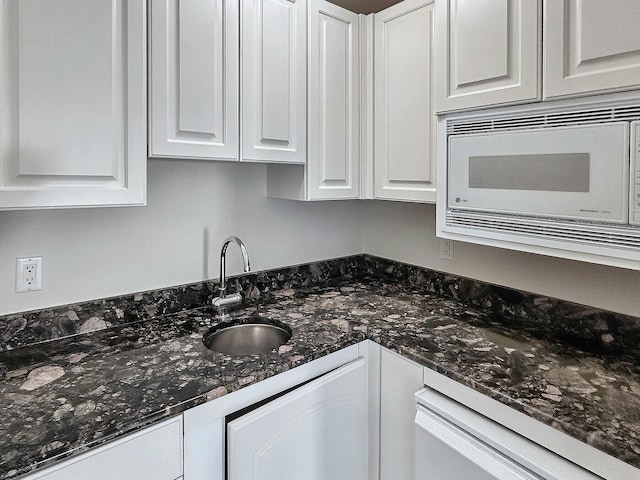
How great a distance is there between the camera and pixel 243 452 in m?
1.16

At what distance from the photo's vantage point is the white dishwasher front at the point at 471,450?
0.99 meters

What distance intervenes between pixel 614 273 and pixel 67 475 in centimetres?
167

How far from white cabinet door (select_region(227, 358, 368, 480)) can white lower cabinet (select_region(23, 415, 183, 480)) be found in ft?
0.53

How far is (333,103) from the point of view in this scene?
1778mm

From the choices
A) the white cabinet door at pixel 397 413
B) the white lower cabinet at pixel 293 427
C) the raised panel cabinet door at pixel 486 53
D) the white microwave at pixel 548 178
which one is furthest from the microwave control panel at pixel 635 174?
the white lower cabinet at pixel 293 427

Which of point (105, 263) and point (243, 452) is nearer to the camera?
point (243, 452)

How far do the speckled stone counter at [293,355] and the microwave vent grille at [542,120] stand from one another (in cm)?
70

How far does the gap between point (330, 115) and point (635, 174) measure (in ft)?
3.68

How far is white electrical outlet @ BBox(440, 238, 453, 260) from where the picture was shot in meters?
1.93

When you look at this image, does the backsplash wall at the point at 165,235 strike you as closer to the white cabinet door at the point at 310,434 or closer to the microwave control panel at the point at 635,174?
the white cabinet door at the point at 310,434

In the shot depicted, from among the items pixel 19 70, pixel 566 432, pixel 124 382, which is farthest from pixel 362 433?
pixel 19 70

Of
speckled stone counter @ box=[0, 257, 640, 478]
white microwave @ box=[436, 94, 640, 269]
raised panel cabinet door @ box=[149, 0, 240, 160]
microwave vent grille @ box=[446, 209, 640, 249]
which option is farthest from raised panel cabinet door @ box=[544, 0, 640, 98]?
raised panel cabinet door @ box=[149, 0, 240, 160]

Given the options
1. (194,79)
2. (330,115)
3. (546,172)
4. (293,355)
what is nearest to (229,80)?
(194,79)

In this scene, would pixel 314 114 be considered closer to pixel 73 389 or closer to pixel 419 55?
pixel 419 55
